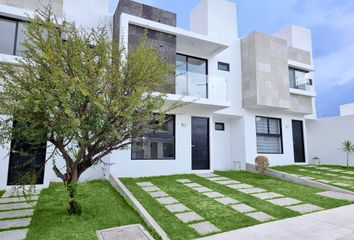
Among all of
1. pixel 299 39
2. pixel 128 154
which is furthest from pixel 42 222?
pixel 299 39

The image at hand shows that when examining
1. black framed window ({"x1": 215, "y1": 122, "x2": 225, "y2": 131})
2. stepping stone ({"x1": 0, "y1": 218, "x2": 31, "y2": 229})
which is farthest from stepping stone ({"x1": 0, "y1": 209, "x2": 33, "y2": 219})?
black framed window ({"x1": 215, "y1": 122, "x2": 225, "y2": 131})

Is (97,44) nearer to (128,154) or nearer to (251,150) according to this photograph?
(128,154)

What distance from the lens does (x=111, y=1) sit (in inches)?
446

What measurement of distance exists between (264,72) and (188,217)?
30.7 feet

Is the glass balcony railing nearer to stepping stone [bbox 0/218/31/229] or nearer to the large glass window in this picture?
the large glass window

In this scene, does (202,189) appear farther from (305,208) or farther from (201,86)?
(201,86)

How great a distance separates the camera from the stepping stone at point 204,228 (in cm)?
448

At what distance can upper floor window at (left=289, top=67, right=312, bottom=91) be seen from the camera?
47.9 ft

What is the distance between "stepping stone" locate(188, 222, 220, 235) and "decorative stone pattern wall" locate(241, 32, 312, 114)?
27.3ft

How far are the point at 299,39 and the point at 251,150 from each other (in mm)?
9076

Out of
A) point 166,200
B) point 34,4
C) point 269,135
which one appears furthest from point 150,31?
point 269,135

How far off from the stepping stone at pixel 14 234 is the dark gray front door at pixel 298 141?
13.8m

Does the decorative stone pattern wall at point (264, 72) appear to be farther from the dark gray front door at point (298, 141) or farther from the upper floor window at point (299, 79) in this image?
the dark gray front door at point (298, 141)

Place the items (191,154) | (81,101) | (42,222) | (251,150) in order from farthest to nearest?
(251,150) → (191,154) → (42,222) → (81,101)
